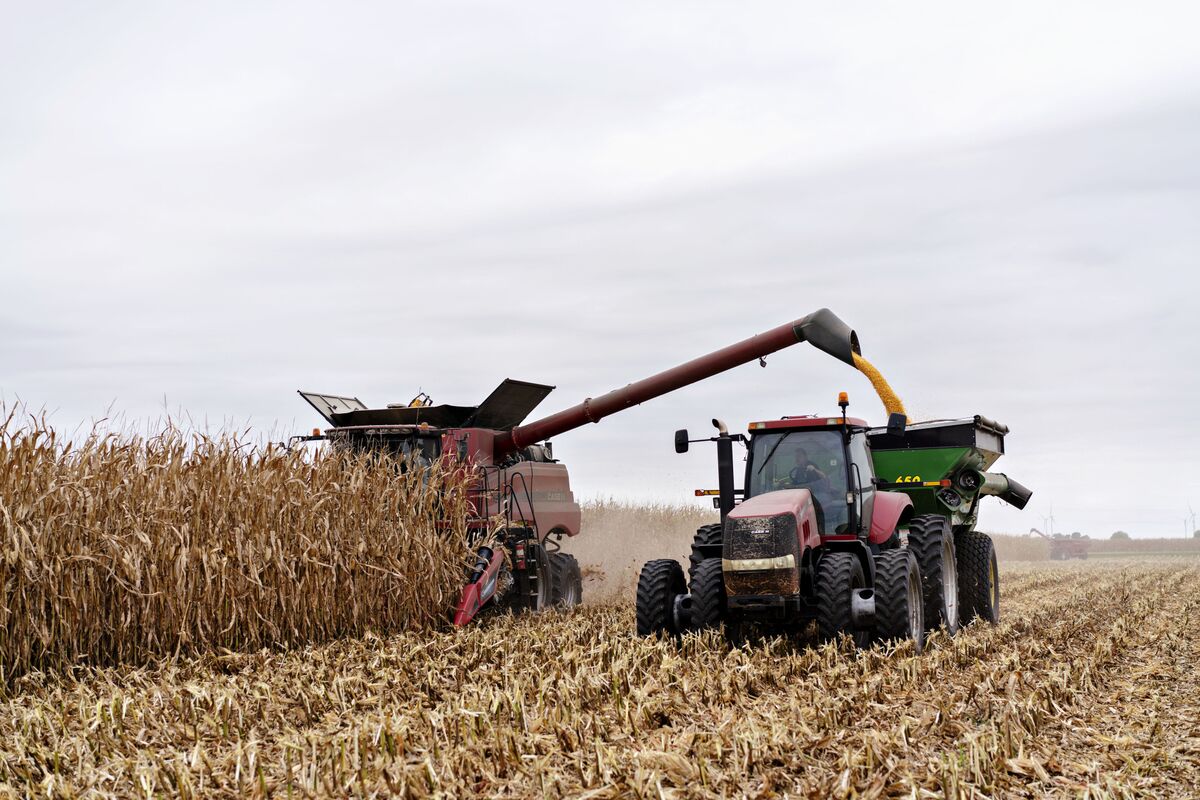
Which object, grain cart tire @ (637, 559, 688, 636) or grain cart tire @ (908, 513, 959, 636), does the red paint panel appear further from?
grain cart tire @ (637, 559, 688, 636)

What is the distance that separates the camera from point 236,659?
8.48m

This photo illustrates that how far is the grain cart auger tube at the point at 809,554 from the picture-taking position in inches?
322

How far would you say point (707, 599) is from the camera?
8516mm

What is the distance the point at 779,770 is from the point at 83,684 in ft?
16.3

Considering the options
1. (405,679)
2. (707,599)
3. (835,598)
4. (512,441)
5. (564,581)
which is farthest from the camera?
(564,581)

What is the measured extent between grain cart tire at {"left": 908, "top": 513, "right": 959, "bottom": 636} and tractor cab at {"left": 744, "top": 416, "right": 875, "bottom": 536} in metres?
→ 0.93

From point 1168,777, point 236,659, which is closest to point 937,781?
point 1168,777

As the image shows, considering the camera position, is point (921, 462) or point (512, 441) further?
point (512, 441)

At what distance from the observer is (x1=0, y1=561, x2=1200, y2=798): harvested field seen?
195 inches

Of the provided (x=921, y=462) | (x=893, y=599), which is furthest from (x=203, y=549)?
(x=921, y=462)

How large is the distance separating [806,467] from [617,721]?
12.3ft

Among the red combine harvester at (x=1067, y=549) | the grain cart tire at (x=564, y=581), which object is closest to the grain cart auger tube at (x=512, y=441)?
the grain cart tire at (x=564, y=581)

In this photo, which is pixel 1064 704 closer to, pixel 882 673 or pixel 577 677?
pixel 882 673

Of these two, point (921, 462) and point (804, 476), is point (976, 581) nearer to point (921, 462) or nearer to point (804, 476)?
point (921, 462)
